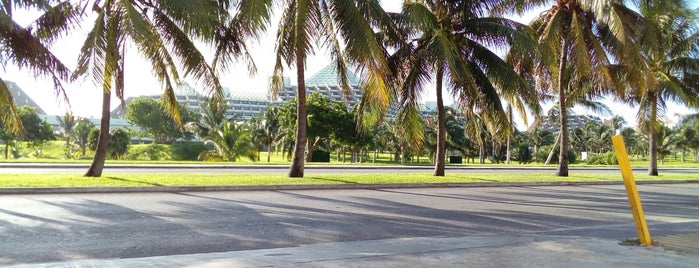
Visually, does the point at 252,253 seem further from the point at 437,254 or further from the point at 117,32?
the point at 117,32

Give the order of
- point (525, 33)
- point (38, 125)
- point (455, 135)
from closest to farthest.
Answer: point (525, 33), point (38, 125), point (455, 135)

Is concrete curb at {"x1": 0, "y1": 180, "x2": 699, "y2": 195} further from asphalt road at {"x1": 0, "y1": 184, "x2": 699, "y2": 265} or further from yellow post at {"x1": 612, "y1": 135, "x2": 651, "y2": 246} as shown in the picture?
yellow post at {"x1": 612, "y1": 135, "x2": 651, "y2": 246}

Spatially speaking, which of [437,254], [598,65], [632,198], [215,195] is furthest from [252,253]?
[598,65]

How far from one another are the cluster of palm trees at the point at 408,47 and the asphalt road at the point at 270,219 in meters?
3.37

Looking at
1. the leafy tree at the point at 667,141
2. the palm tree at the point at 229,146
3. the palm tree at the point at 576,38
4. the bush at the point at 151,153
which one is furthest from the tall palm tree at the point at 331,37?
the leafy tree at the point at 667,141

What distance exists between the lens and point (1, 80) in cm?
1209

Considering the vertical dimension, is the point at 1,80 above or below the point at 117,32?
below

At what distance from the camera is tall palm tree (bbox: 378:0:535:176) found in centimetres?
1803

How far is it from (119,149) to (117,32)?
33347 millimetres

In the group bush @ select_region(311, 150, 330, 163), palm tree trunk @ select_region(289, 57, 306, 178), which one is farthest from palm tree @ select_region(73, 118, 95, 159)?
palm tree trunk @ select_region(289, 57, 306, 178)

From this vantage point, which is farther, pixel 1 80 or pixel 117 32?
pixel 117 32

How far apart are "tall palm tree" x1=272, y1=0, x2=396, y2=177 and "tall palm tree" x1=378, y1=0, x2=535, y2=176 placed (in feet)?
8.52

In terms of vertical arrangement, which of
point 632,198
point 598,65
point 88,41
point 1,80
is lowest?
point 632,198

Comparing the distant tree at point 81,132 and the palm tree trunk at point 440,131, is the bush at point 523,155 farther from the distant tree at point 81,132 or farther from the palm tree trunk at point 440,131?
the palm tree trunk at point 440,131
